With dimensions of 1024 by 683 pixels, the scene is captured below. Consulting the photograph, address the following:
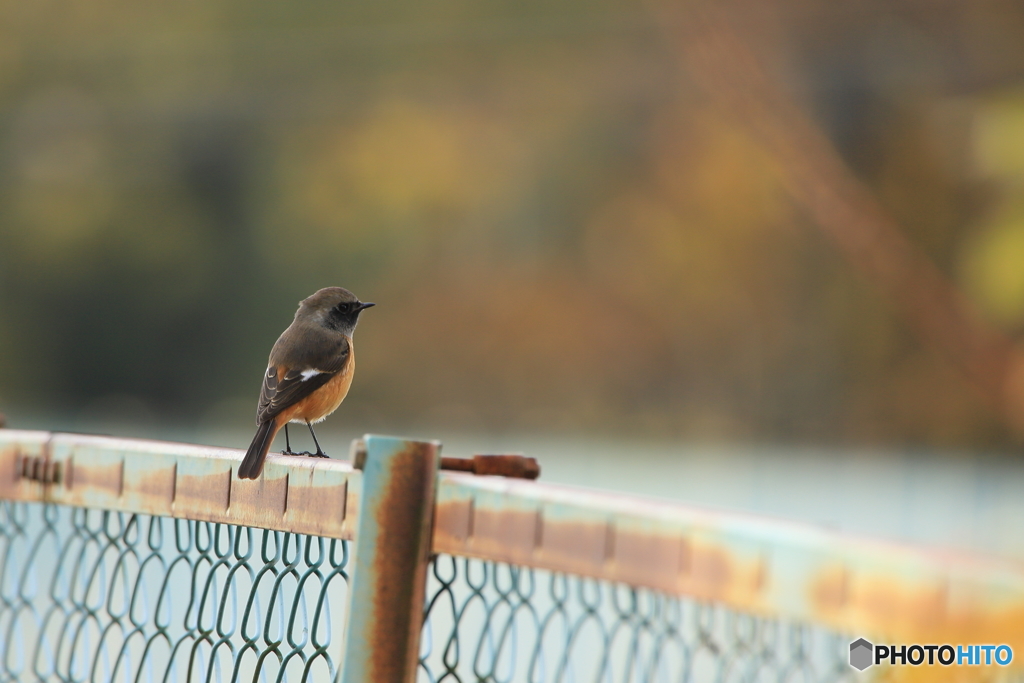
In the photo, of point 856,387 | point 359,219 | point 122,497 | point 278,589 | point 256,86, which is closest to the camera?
point 278,589

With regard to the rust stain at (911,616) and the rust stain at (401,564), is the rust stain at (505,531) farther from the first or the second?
the rust stain at (911,616)

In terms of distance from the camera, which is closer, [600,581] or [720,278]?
[600,581]

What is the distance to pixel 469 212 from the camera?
31.9m

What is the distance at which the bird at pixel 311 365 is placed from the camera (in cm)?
496

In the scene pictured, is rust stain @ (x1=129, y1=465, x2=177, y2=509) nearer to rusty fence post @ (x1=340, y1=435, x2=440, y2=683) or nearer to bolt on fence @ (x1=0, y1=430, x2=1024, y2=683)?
bolt on fence @ (x1=0, y1=430, x2=1024, y2=683)

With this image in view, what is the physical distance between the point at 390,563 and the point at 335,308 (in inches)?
153

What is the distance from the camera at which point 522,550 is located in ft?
5.64

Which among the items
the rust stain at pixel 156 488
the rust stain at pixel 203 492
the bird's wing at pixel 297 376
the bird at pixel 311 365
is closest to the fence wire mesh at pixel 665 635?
the rust stain at pixel 203 492

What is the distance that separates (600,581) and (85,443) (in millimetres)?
1322

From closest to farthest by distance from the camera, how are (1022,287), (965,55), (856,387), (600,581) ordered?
(600,581), (1022,287), (965,55), (856,387)

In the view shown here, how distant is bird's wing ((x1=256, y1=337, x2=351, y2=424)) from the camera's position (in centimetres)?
489

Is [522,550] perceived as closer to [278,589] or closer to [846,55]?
[278,589]

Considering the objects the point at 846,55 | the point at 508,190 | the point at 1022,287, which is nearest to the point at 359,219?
the point at 508,190

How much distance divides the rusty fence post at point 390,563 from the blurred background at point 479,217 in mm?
21494
